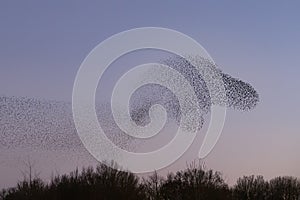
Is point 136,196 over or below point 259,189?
below

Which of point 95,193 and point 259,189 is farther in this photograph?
point 259,189

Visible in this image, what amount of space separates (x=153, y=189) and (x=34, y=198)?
61.9 ft

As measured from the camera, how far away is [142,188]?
218ft

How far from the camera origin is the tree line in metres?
60.1

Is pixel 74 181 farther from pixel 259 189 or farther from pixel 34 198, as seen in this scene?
pixel 259 189

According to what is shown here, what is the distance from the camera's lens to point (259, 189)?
3386 inches

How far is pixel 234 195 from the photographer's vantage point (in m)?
A: 80.4

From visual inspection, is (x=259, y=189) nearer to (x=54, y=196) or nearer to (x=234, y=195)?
(x=234, y=195)

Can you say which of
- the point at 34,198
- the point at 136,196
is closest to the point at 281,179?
the point at 136,196

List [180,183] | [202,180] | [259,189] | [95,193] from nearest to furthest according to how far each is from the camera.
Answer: [95,193]
[202,180]
[180,183]
[259,189]

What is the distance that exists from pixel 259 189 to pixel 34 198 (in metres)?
37.8

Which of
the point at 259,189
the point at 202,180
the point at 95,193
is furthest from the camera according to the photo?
the point at 259,189

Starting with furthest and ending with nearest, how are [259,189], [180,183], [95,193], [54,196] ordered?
[259,189] → [180,183] → [54,196] → [95,193]

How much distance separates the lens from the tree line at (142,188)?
6006cm
